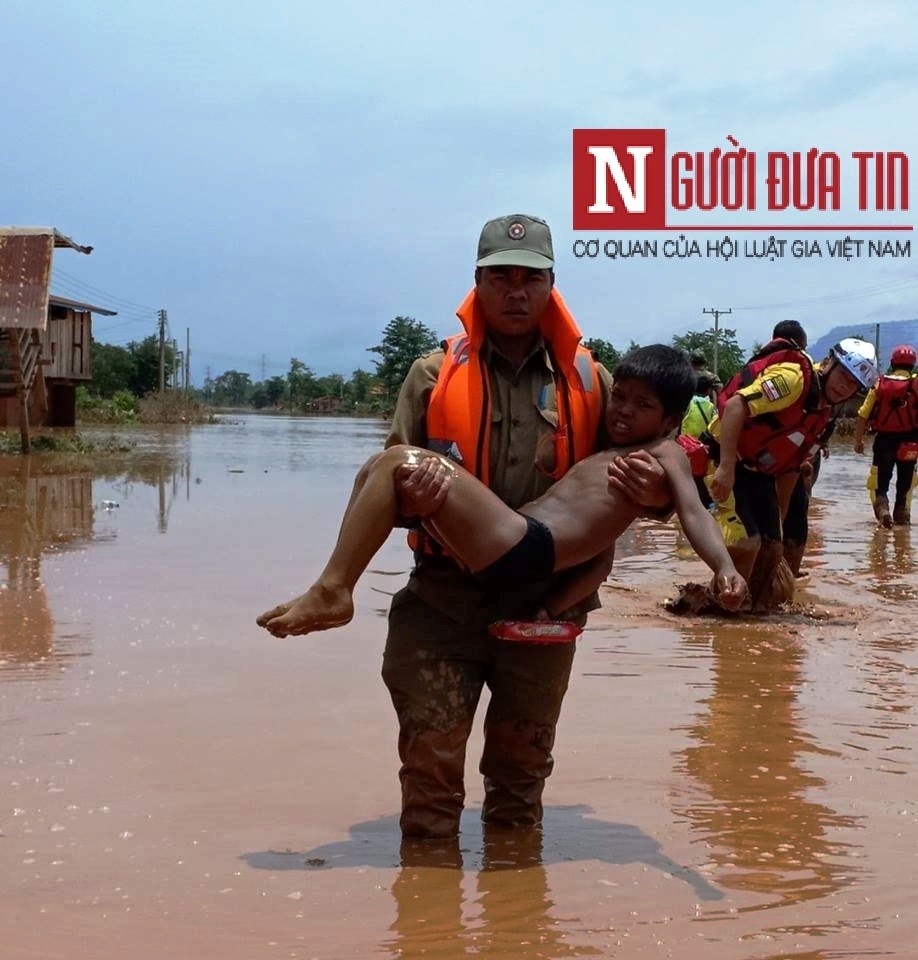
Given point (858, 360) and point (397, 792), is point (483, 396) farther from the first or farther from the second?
point (858, 360)

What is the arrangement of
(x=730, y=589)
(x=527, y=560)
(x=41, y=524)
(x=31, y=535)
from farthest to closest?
(x=41, y=524) < (x=31, y=535) < (x=527, y=560) < (x=730, y=589)

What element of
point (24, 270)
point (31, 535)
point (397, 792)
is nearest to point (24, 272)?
point (24, 270)

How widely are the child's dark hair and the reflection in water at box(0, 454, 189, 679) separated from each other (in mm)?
3475

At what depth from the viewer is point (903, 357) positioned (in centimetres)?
1364

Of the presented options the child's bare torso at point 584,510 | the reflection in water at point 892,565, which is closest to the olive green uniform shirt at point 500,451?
the child's bare torso at point 584,510

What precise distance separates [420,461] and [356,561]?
312mm

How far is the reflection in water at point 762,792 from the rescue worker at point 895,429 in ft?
23.8

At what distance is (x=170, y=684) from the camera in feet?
19.7

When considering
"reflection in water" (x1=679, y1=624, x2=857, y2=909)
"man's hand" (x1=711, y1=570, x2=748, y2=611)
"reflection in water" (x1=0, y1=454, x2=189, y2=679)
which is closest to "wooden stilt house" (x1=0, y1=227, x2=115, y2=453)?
"reflection in water" (x1=0, y1=454, x2=189, y2=679)

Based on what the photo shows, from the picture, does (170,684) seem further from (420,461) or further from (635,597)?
(635,597)

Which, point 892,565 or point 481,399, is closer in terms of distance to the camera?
point 481,399

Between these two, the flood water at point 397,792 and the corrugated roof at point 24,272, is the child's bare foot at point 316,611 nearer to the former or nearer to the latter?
the flood water at point 397,792

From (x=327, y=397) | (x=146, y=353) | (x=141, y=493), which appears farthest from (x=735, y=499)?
(x=327, y=397)

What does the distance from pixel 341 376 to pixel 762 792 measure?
109292 millimetres
